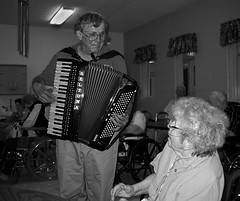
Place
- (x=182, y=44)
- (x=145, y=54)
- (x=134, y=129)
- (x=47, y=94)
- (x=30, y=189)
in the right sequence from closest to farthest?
(x=47, y=94) → (x=30, y=189) → (x=134, y=129) → (x=182, y=44) → (x=145, y=54)

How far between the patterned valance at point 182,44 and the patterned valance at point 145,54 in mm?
625

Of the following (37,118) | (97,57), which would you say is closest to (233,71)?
(37,118)

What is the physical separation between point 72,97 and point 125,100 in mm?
281

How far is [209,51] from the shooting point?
5453 mm

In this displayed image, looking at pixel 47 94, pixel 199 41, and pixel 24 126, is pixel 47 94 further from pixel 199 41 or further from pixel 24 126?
pixel 199 41

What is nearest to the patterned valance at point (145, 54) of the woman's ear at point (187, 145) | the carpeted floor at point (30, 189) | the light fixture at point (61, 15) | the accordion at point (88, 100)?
the light fixture at point (61, 15)

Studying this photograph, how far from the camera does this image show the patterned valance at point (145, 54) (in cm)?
696

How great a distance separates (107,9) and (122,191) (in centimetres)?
528

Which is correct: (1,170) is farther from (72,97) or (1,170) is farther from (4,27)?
(4,27)

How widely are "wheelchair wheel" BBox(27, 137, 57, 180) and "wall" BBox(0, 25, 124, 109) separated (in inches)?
138

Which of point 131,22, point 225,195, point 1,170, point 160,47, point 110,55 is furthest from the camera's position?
point 131,22

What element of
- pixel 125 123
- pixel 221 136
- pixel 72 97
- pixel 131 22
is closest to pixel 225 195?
pixel 221 136

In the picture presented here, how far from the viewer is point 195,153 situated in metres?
1.22

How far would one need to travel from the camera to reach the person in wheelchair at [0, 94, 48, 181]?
3.86 meters
